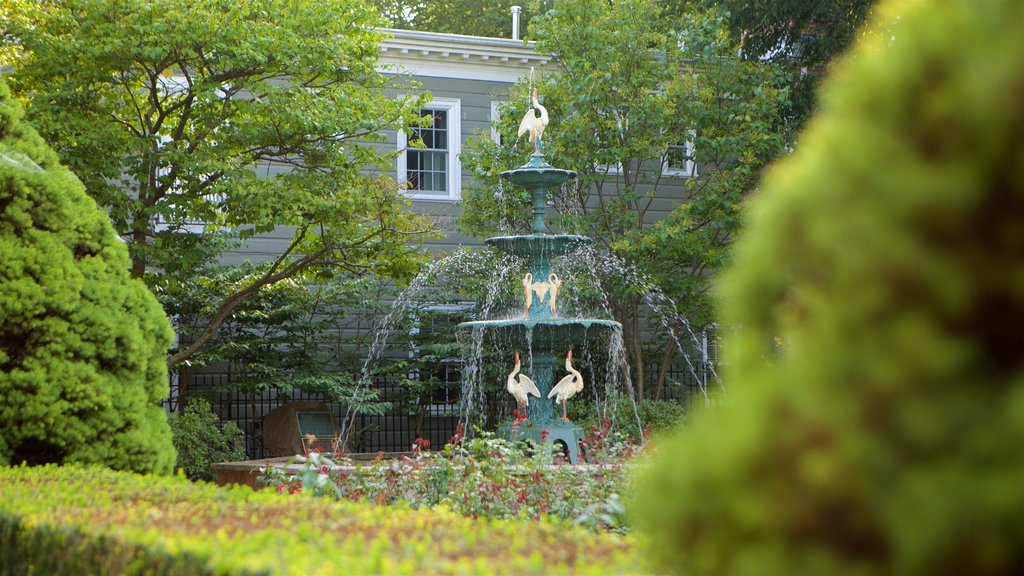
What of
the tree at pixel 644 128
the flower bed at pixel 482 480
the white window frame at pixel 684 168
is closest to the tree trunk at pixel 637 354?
the tree at pixel 644 128

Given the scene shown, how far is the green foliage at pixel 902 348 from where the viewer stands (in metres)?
1.63

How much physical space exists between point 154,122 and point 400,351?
20.3ft

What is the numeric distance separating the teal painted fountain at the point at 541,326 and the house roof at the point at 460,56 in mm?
7915

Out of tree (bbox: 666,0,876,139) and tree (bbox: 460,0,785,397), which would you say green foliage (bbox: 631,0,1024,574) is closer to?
tree (bbox: 460,0,785,397)

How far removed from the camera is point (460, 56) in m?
19.3

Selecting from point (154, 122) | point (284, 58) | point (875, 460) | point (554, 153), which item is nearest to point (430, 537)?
point (875, 460)

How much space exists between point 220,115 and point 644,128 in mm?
6971

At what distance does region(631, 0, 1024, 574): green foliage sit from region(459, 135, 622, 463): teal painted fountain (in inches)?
328

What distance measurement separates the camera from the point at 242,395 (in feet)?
58.9

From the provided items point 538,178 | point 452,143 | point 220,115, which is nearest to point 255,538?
point 538,178

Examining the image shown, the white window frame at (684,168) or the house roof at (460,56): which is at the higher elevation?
the house roof at (460,56)

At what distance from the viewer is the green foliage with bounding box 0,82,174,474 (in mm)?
7293

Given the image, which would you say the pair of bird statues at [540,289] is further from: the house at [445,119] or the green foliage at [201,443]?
the house at [445,119]

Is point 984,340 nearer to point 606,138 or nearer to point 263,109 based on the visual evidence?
point 263,109
